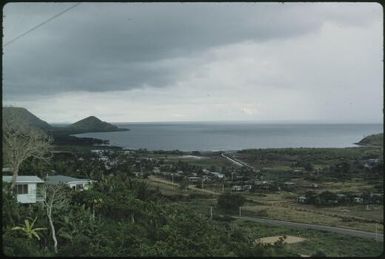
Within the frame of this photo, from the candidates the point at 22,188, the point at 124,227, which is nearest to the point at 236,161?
the point at 124,227

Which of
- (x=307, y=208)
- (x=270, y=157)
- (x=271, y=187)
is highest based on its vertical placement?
(x=270, y=157)

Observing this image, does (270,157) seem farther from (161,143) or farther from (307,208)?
(161,143)

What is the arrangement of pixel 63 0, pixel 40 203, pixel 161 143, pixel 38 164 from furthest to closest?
pixel 38 164
pixel 161 143
pixel 40 203
pixel 63 0

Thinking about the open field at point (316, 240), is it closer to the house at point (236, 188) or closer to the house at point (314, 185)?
the house at point (236, 188)

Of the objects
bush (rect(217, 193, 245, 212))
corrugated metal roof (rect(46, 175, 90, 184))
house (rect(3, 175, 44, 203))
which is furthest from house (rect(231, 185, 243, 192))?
house (rect(3, 175, 44, 203))

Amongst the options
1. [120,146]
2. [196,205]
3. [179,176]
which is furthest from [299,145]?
[120,146]

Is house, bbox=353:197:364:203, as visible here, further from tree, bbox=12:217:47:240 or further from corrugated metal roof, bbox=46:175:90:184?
tree, bbox=12:217:47:240

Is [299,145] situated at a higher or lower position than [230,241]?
higher
